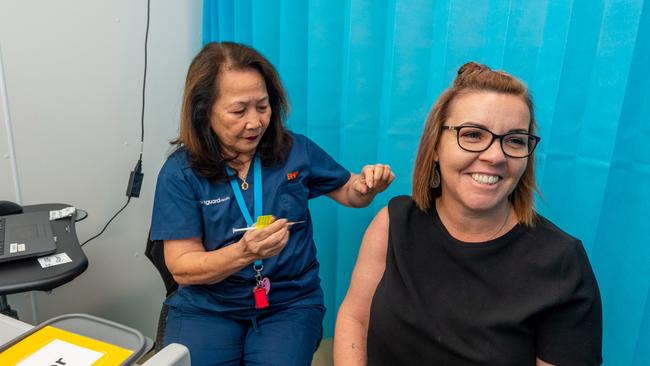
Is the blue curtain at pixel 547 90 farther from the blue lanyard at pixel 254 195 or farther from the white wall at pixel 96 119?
the white wall at pixel 96 119

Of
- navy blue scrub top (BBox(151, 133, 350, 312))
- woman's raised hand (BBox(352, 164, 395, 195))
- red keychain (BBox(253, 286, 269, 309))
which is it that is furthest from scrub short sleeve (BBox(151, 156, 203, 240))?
woman's raised hand (BBox(352, 164, 395, 195))

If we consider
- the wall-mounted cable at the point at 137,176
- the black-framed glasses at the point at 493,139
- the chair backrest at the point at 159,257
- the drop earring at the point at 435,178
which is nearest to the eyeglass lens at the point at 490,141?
the black-framed glasses at the point at 493,139

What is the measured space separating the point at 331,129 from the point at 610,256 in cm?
95

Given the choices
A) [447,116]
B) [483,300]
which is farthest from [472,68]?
[483,300]

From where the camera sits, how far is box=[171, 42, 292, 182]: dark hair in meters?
1.23

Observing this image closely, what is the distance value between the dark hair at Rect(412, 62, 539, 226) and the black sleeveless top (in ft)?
0.15

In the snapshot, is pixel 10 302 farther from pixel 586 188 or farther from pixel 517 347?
pixel 586 188

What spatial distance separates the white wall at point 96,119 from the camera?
144cm

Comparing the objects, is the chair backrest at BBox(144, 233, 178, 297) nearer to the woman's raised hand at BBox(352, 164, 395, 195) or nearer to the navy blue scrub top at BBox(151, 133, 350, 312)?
the navy blue scrub top at BBox(151, 133, 350, 312)

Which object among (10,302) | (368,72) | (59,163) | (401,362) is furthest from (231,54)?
(10,302)

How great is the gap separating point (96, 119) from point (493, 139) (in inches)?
56.3

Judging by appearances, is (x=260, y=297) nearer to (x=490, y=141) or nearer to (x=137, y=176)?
(x=490, y=141)

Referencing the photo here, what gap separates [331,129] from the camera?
5.33 feet

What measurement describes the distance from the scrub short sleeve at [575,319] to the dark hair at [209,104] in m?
0.81
